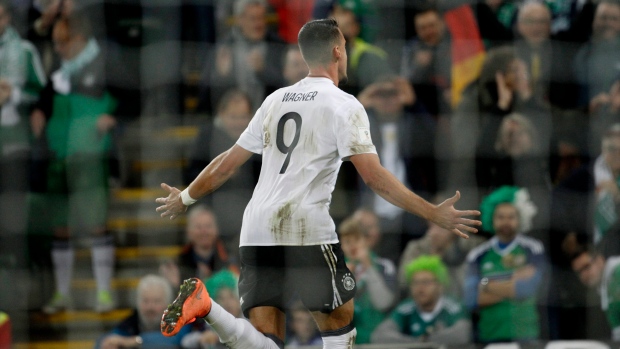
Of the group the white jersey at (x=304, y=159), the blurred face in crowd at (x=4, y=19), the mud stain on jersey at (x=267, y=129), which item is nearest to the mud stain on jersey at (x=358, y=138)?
the white jersey at (x=304, y=159)

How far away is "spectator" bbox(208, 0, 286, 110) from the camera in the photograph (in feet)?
24.7

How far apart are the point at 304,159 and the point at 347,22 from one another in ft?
10.8

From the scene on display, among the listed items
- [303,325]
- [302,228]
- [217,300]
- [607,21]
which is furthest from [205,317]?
[607,21]

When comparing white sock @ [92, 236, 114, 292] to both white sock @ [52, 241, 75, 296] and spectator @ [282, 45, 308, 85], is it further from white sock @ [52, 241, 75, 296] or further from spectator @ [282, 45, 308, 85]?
spectator @ [282, 45, 308, 85]

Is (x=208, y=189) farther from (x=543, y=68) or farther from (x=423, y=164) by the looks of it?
(x=543, y=68)

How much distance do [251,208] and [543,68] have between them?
3.69m

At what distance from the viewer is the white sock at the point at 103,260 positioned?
→ 7613mm

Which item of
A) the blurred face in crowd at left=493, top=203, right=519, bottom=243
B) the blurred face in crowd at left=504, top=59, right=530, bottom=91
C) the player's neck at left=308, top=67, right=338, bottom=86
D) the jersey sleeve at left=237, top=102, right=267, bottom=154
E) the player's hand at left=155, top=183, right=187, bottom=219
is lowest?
the blurred face in crowd at left=493, top=203, right=519, bottom=243

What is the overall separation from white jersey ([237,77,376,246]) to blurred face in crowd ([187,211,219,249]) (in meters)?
2.47

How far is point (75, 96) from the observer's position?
7.61m

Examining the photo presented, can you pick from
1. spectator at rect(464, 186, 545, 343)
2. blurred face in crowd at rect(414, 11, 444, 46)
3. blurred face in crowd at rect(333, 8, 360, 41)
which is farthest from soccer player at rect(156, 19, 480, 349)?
blurred face in crowd at rect(414, 11, 444, 46)

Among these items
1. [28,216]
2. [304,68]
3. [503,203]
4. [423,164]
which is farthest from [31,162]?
[503,203]

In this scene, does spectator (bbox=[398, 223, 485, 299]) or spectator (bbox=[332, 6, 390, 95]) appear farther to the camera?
spectator (bbox=[332, 6, 390, 95])

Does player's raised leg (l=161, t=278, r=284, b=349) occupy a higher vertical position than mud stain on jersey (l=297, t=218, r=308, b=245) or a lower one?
lower
